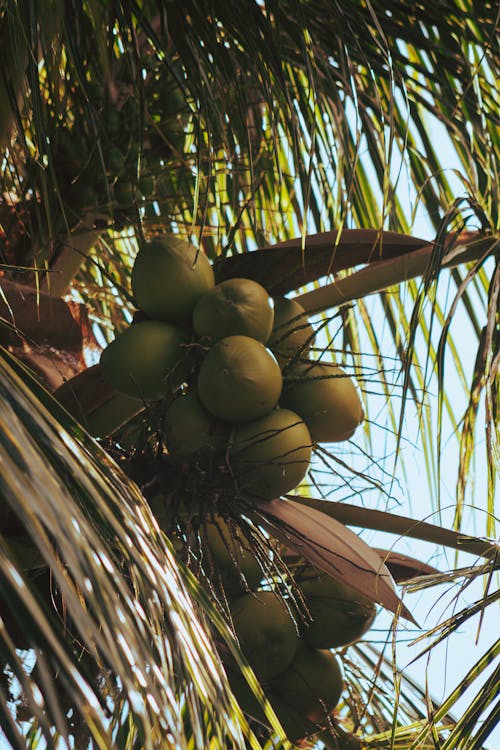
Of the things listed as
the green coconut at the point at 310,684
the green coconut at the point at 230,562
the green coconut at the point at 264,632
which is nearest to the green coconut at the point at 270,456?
the green coconut at the point at 230,562

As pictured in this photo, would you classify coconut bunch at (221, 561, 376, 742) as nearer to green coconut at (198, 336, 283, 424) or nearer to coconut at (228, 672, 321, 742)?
coconut at (228, 672, 321, 742)

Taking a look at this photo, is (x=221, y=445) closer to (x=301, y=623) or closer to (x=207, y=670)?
(x=301, y=623)

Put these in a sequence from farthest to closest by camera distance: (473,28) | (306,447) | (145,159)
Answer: (473,28) → (145,159) → (306,447)

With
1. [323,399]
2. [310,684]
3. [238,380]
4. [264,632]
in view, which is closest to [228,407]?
[238,380]

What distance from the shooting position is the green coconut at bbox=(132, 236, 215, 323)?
137 centimetres

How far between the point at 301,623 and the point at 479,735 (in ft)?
1.43

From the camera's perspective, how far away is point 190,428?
51.9 inches

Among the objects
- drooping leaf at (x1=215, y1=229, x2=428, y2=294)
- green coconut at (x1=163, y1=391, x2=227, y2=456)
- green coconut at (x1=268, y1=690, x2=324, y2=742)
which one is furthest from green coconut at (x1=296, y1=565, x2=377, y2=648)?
drooping leaf at (x1=215, y1=229, x2=428, y2=294)

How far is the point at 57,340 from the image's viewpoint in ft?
5.16

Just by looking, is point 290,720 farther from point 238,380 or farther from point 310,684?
point 238,380

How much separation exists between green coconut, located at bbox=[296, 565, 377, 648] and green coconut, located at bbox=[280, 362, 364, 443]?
242 millimetres

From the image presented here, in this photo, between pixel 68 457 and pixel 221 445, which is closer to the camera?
pixel 68 457

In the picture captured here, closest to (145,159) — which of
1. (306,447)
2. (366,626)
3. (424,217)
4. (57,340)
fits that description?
(57,340)

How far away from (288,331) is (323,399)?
4.6 inches
